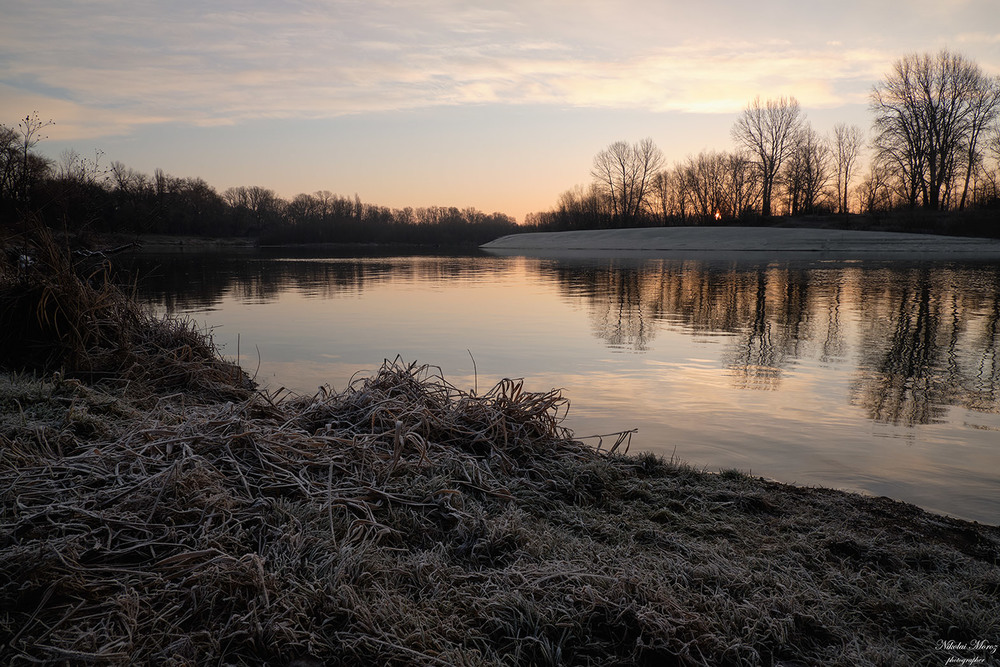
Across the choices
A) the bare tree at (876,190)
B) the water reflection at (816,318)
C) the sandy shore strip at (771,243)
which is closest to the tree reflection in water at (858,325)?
the water reflection at (816,318)

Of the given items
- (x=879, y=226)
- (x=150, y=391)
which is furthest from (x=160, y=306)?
(x=879, y=226)

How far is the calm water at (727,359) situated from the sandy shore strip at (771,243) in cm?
2627

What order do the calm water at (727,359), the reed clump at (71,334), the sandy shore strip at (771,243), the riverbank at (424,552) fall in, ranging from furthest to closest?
the sandy shore strip at (771,243)
the reed clump at (71,334)
the calm water at (727,359)
the riverbank at (424,552)

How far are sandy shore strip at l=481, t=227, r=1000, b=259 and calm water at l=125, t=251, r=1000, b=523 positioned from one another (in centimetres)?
2627

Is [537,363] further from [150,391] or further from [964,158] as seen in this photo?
[964,158]

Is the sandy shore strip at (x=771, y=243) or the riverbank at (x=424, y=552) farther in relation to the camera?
the sandy shore strip at (x=771, y=243)

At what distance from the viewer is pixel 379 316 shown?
530 inches

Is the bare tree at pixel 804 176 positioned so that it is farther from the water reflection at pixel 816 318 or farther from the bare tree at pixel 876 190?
the water reflection at pixel 816 318

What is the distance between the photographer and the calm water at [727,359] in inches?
189

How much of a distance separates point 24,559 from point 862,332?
12174mm

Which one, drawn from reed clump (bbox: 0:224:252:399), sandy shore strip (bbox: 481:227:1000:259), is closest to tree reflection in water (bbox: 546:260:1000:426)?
reed clump (bbox: 0:224:252:399)

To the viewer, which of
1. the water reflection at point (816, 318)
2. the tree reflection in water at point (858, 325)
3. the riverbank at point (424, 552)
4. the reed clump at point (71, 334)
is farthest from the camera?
the water reflection at point (816, 318)

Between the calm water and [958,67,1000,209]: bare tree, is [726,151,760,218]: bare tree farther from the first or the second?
the calm water

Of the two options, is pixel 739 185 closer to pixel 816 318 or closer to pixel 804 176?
pixel 804 176
